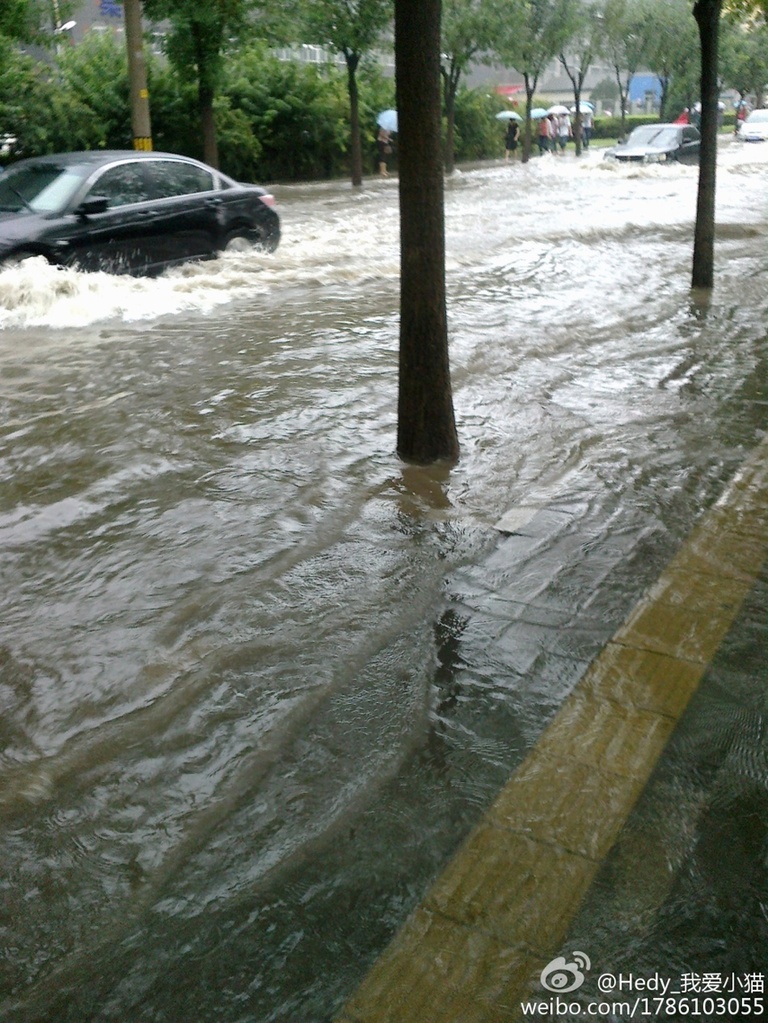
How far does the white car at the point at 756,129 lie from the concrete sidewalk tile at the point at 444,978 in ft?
155

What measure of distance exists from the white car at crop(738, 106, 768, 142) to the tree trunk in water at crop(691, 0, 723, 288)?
120ft

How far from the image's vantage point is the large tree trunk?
18.1 feet

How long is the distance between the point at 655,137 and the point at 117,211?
28.9 m

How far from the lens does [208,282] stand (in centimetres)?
1246

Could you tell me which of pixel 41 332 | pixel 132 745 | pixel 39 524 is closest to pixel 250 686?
pixel 132 745

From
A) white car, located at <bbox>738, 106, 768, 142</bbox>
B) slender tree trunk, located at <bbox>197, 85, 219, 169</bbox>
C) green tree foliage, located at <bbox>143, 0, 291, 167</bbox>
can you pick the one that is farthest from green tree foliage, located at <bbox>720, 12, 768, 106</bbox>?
slender tree trunk, located at <bbox>197, 85, 219, 169</bbox>

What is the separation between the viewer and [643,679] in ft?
12.5

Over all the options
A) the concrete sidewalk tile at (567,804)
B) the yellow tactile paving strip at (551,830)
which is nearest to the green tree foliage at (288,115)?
the yellow tactile paving strip at (551,830)

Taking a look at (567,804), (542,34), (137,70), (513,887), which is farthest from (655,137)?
(513,887)

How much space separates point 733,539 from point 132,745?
2873 mm

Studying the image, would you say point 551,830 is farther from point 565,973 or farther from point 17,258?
point 17,258

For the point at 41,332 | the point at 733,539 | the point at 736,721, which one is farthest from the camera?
the point at 41,332

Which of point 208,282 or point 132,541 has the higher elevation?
point 208,282

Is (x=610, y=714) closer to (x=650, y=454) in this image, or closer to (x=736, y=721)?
(x=736, y=721)
